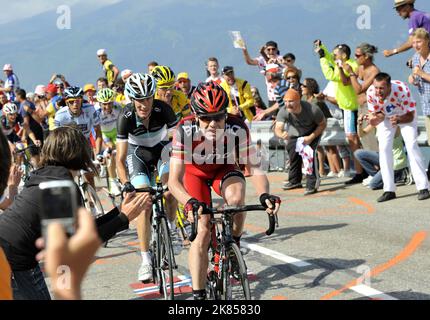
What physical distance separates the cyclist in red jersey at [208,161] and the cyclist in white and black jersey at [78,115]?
14.7 feet

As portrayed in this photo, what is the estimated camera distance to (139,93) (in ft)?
21.6

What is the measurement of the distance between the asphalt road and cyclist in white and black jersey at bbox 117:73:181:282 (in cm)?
71

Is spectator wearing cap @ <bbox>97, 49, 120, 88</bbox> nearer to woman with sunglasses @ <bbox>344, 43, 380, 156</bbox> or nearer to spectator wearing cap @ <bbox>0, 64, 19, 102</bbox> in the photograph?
spectator wearing cap @ <bbox>0, 64, 19, 102</bbox>

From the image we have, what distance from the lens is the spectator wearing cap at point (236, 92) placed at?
13922mm

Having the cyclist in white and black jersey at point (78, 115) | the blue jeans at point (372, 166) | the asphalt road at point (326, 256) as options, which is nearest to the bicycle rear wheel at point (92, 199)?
the asphalt road at point (326, 256)

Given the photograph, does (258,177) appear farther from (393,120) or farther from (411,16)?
(411,16)

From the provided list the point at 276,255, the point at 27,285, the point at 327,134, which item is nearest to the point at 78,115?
the point at 276,255

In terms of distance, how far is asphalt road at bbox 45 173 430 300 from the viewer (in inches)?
246

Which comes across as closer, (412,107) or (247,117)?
(412,107)

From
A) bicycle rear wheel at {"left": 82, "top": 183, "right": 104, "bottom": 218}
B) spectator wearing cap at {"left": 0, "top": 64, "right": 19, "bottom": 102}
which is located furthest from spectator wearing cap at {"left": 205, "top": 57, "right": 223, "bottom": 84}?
spectator wearing cap at {"left": 0, "top": 64, "right": 19, "bottom": 102}

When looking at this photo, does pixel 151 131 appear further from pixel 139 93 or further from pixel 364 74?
pixel 364 74

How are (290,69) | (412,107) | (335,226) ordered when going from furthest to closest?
(290,69), (412,107), (335,226)
